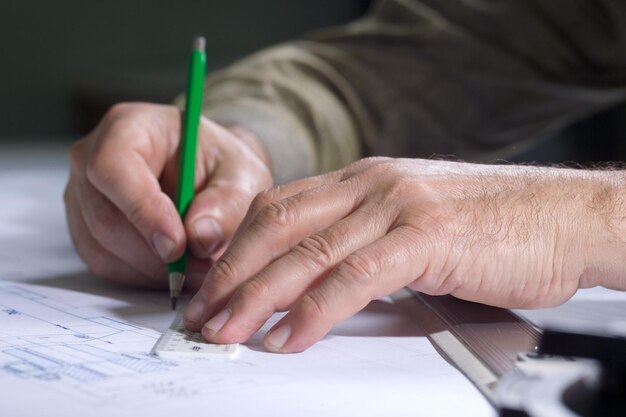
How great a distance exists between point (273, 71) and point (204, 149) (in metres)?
0.47

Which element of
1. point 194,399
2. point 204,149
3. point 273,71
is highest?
point 273,71

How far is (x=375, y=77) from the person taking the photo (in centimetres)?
134

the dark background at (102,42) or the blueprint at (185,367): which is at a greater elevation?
the dark background at (102,42)

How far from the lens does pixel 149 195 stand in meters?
0.74

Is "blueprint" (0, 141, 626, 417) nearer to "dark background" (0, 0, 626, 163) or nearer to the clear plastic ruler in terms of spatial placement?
the clear plastic ruler

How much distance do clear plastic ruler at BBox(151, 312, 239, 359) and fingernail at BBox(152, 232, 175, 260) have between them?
12cm

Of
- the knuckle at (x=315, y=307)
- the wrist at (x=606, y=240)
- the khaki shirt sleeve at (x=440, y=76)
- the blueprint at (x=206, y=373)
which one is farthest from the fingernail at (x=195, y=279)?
the khaki shirt sleeve at (x=440, y=76)

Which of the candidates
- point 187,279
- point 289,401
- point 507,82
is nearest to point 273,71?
point 507,82

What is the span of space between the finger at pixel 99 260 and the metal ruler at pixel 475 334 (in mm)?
244

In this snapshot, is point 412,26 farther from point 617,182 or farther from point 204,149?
point 617,182

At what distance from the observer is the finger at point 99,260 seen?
0.77 meters

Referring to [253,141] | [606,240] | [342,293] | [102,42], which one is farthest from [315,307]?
[102,42]

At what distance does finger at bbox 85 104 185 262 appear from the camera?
72 cm

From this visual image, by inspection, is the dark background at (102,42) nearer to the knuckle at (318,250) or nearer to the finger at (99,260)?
the finger at (99,260)
